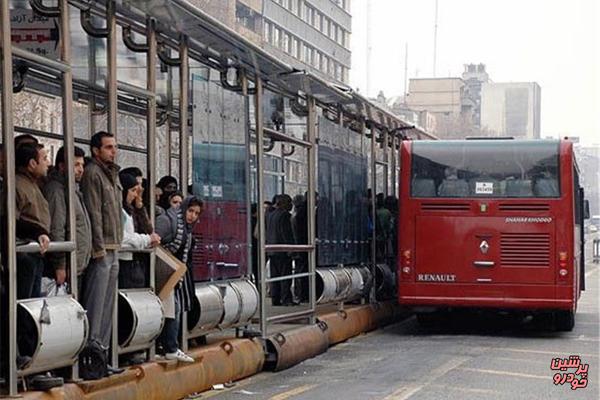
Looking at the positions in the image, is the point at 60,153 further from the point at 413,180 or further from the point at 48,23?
the point at 413,180

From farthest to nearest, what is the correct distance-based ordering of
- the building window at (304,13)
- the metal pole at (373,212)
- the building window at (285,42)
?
the building window at (304,13) < the building window at (285,42) < the metal pole at (373,212)

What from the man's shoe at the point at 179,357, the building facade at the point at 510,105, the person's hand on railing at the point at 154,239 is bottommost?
the man's shoe at the point at 179,357

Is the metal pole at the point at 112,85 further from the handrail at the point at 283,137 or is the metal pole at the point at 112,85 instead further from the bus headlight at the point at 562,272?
the bus headlight at the point at 562,272

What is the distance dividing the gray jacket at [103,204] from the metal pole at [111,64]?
433 millimetres

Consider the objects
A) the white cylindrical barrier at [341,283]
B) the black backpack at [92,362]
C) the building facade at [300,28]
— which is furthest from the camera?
the building facade at [300,28]

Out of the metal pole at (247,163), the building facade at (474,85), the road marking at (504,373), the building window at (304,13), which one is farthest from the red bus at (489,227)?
the building facade at (474,85)

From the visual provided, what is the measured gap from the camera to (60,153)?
9.58 m

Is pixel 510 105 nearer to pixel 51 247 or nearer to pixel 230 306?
pixel 230 306

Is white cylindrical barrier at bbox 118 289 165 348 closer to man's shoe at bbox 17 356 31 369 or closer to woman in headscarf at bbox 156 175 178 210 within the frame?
woman in headscarf at bbox 156 175 178 210

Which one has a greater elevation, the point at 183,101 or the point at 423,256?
the point at 183,101

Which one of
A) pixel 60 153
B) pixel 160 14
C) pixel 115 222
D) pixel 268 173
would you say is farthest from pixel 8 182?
pixel 268 173

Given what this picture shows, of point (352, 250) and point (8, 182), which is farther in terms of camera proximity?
point (352, 250)

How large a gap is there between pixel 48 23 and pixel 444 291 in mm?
10218

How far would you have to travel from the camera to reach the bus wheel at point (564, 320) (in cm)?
1873
